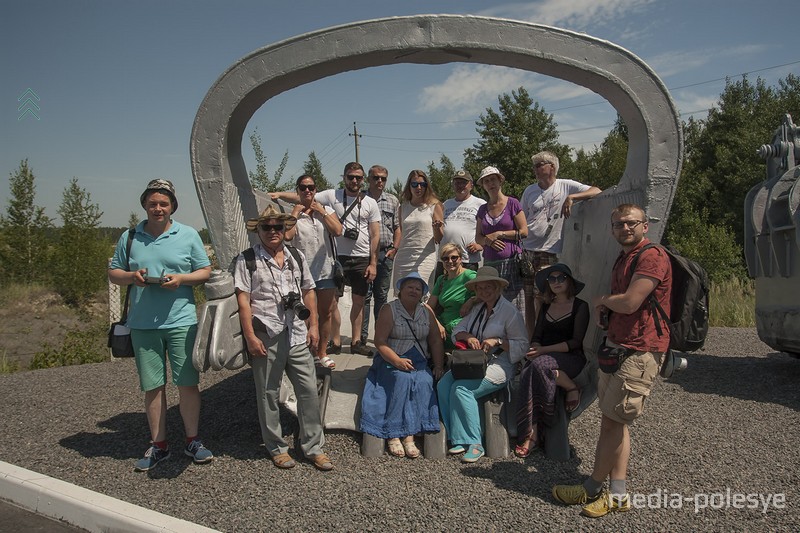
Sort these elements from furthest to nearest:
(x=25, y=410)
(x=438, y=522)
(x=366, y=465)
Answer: (x=25, y=410) < (x=366, y=465) < (x=438, y=522)

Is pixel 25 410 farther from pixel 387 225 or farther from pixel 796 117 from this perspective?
pixel 796 117

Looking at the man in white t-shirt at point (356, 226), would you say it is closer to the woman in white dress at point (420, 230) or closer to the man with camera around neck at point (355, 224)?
the man with camera around neck at point (355, 224)

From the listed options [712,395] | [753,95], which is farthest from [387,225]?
[753,95]

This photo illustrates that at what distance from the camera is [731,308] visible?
12125 mm

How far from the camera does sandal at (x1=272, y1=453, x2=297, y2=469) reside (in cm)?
422

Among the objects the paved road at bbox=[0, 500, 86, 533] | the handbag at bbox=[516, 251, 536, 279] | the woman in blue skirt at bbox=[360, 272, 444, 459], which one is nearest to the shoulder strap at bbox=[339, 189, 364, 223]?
the woman in blue skirt at bbox=[360, 272, 444, 459]

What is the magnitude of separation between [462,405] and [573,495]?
1173mm

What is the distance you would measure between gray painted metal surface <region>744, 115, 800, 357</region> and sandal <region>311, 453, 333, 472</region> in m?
5.47

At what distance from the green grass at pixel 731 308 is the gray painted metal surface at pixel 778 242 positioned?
328 cm

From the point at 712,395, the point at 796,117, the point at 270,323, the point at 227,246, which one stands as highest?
the point at 796,117

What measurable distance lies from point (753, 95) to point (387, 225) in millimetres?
32649

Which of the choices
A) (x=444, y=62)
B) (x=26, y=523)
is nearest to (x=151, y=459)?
(x=26, y=523)

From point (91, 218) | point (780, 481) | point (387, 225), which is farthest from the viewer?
point (91, 218)

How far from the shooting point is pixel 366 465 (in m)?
4.28
